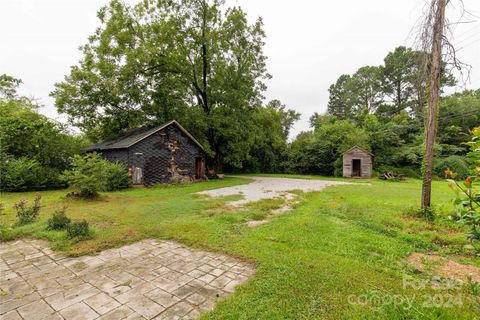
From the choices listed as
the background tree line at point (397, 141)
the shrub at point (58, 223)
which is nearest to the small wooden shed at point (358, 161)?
→ the background tree line at point (397, 141)

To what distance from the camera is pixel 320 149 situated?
22.0 metres

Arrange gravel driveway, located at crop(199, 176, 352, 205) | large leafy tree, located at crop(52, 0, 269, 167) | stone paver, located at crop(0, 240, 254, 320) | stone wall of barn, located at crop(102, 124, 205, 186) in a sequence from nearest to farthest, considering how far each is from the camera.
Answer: stone paver, located at crop(0, 240, 254, 320) → gravel driveway, located at crop(199, 176, 352, 205) → stone wall of barn, located at crop(102, 124, 205, 186) → large leafy tree, located at crop(52, 0, 269, 167)

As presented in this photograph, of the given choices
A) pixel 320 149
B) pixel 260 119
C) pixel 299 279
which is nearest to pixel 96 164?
pixel 299 279

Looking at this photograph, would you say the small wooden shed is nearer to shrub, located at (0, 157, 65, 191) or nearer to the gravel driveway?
the gravel driveway

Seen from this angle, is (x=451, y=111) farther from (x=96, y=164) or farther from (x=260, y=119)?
(x=96, y=164)

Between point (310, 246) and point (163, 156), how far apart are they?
12.4m

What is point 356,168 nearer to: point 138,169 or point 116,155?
point 138,169

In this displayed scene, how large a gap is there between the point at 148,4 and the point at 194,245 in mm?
19341

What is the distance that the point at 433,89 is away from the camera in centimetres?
568

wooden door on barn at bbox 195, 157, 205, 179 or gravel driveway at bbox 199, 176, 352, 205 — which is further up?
wooden door on barn at bbox 195, 157, 205, 179

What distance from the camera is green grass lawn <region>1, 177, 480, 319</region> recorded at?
229 cm

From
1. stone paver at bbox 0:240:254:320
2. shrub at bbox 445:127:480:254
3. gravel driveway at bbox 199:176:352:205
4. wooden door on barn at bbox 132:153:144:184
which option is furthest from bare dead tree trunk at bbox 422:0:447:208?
wooden door on barn at bbox 132:153:144:184

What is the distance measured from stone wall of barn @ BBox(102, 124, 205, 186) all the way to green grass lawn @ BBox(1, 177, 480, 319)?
18.6 ft

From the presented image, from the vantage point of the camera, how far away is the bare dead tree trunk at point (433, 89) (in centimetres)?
535
